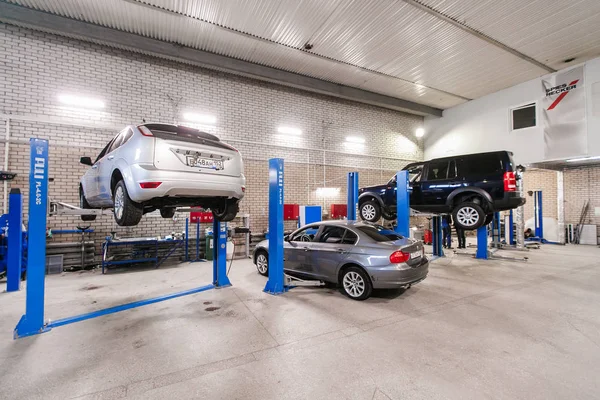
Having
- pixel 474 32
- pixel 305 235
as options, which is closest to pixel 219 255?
pixel 305 235

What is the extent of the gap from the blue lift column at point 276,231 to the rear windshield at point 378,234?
4.76 feet

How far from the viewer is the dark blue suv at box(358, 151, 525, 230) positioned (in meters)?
6.34

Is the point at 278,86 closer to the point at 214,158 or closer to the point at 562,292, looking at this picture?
the point at 214,158

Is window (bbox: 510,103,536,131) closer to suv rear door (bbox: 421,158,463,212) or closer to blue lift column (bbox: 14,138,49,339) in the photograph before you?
suv rear door (bbox: 421,158,463,212)

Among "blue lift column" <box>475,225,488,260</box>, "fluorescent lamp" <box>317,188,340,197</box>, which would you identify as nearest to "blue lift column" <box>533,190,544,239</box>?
"blue lift column" <box>475,225,488,260</box>

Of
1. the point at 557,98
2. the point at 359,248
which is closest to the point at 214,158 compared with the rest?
the point at 359,248

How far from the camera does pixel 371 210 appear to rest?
333 inches

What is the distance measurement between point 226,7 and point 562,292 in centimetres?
950

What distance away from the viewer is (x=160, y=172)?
337 centimetres

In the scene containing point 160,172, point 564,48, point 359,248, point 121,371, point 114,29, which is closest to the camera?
point 121,371

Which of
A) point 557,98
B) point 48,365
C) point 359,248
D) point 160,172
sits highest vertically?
point 557,98

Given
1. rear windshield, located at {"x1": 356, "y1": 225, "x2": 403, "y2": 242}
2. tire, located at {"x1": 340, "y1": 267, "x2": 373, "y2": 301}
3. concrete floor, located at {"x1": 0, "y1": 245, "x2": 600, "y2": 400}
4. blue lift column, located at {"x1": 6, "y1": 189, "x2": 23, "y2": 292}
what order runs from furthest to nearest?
blue lift column, located at {"x1": 6, "y1": 189, "x2": 23, "y2": 292}, rear windshield, located at {"x1": 356, "y1": 225, "x2": 403, "y2": 242}, tire, located at {"x1": 340, "y1": 267, "x2": 373, "y2": 301}, concrete floor, located at {"x1": 0, "y1": 245, "x2": 600, "y2": 400}

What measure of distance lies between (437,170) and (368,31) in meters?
4.54

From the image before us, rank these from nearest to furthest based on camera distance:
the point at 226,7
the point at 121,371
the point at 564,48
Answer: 1. the point at 121,371
2. the point at 226,7
3. the point at 564,48
